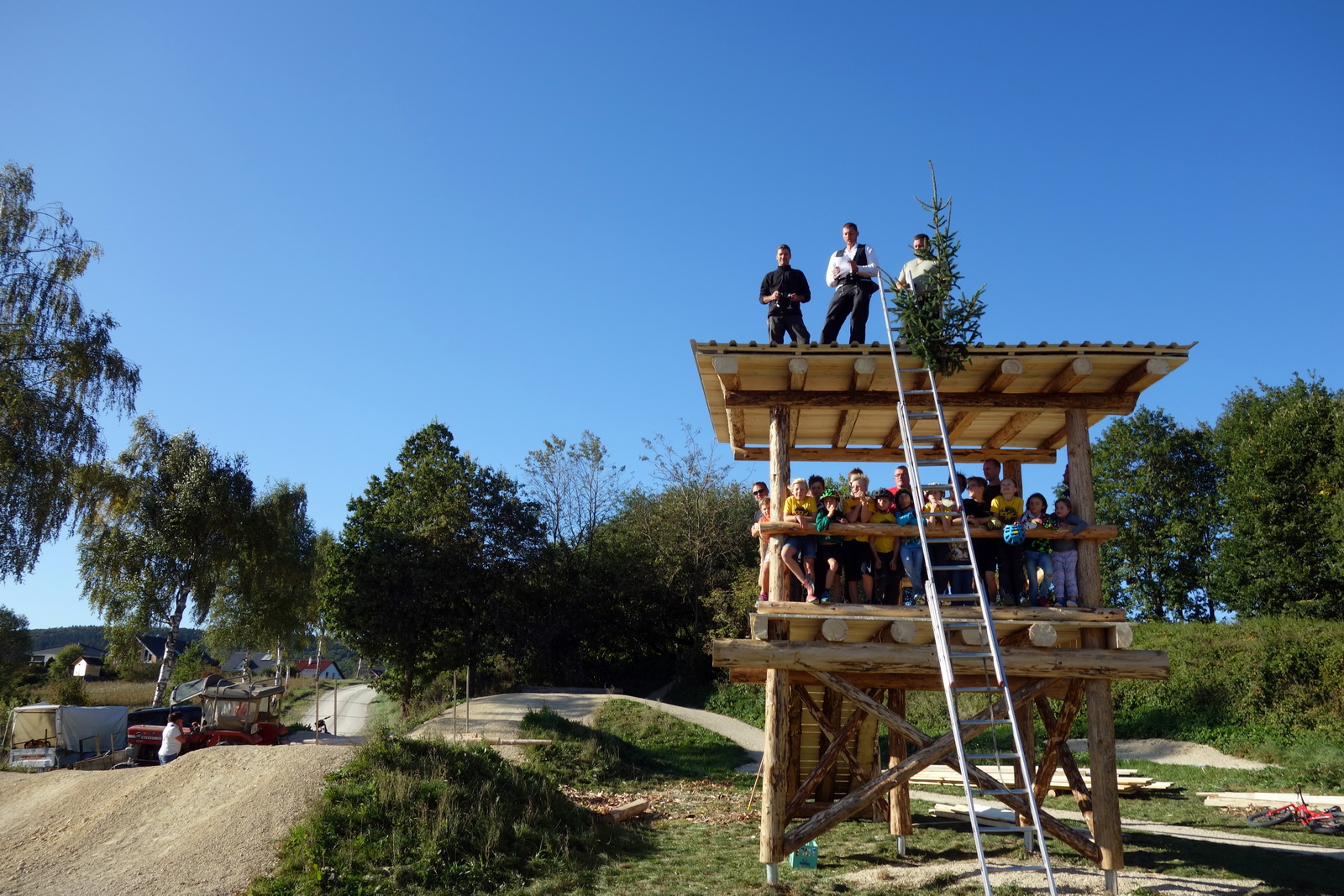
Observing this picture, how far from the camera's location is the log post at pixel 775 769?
9391mm

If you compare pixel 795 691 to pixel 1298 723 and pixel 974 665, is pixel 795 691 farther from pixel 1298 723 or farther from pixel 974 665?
pixel 1298 723

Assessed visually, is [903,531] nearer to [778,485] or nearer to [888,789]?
[778,485]

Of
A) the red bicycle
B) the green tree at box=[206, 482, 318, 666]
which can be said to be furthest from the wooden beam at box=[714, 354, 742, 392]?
the green tree at box=[206, 482, 318, 666]

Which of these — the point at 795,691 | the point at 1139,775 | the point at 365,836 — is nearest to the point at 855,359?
the point at 795,691

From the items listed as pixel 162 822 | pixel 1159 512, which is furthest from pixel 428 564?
pixel 1159 512

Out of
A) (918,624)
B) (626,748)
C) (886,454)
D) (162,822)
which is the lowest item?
(626,748)

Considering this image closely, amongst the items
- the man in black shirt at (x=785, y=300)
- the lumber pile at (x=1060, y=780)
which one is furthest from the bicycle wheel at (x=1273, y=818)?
the man in black shirt at (x=785, y=300)

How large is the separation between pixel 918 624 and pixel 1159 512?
110 ft

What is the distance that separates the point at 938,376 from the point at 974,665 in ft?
10.4

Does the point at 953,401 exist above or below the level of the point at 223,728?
above

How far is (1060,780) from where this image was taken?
17.8 metres

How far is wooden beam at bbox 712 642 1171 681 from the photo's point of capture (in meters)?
9.27

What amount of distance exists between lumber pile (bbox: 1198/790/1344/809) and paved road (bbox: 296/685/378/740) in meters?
31.2

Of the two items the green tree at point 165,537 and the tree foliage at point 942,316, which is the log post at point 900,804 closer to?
the tree foliage at point 942,316
